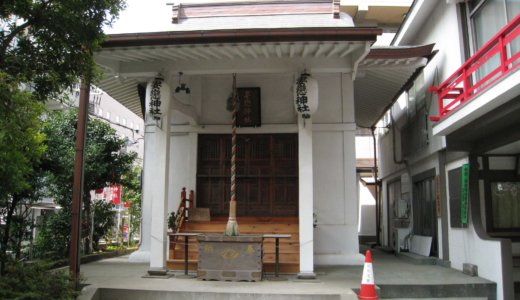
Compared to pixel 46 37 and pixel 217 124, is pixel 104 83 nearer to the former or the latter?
pixel 217 124

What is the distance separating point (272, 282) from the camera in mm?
8328

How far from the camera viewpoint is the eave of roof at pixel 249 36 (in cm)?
802

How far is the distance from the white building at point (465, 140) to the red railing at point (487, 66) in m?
0.02

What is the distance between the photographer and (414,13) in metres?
12.4

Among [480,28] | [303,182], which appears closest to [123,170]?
[303,182]

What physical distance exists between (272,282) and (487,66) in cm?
605

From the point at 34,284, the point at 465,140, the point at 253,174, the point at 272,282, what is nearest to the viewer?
the point at 34,284

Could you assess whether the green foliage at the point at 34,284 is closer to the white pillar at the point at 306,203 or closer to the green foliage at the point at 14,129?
the green foliage at the point at 14,129

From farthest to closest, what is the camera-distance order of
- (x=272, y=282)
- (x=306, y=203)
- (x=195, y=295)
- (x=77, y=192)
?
(x=306, y=203), (x=272, y=282), (x=77, y=192), (x=195, y=295)

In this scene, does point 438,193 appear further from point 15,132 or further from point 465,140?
point 15,132

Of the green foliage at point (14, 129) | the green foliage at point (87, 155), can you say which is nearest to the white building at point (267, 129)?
the green foliage at point (87, 155)

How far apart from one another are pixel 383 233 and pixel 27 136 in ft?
50.1

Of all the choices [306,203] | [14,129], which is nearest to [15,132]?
[14,129]

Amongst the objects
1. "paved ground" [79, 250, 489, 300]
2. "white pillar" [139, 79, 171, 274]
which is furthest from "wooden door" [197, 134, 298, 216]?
"white pillar" [139, 79, 171, 274]
